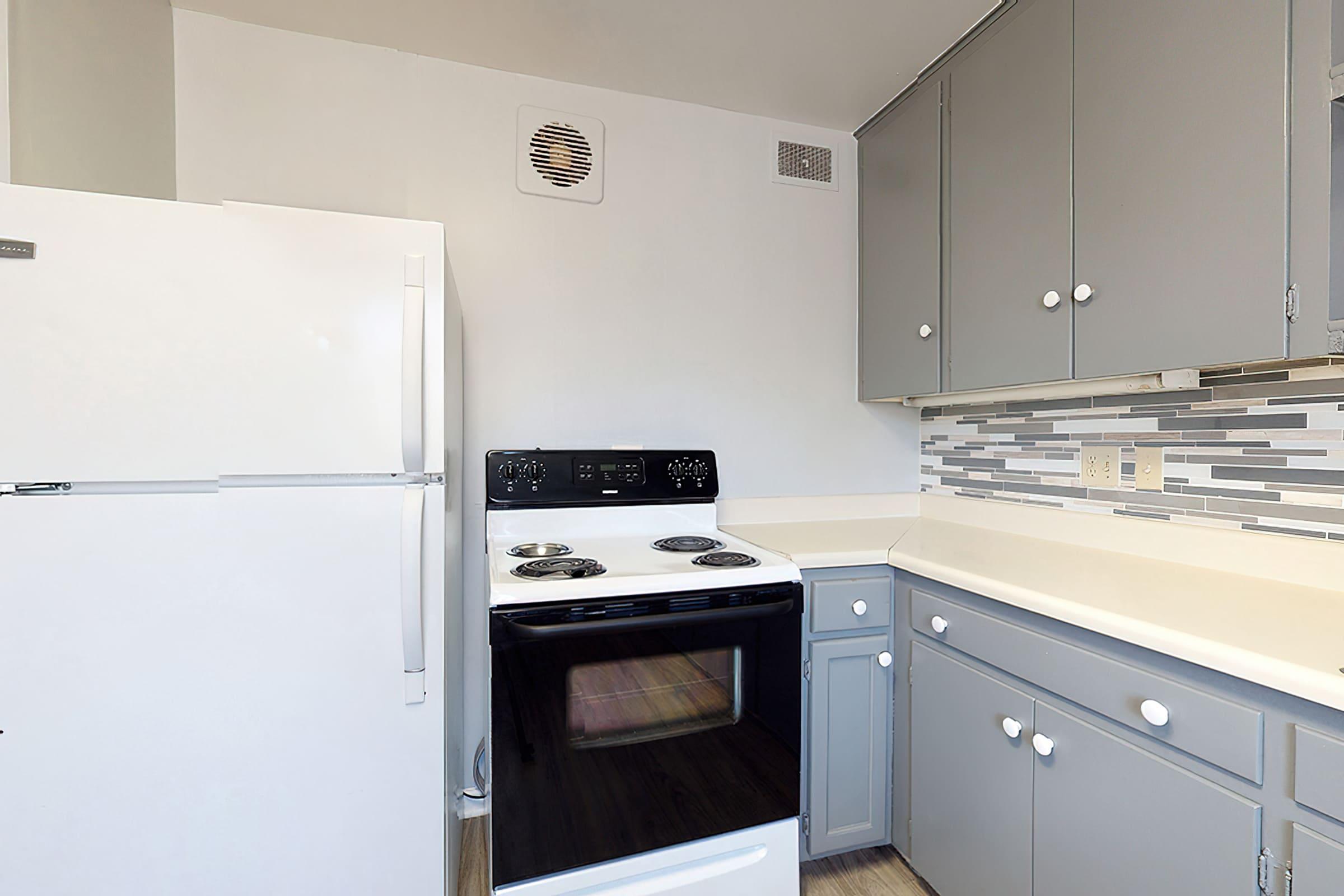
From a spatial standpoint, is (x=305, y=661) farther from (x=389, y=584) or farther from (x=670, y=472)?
(x=670, y=472)

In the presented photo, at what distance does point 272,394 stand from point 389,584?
0.44 meters

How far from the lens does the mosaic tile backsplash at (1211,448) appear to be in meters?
1.28

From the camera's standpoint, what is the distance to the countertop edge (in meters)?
0.85

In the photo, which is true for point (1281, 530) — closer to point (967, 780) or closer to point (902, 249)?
point (967, 780)

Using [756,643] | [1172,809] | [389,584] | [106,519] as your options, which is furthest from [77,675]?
[1172,809]

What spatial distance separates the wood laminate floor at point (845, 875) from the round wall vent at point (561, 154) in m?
2.09

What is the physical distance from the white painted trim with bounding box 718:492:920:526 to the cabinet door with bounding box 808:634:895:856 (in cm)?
63

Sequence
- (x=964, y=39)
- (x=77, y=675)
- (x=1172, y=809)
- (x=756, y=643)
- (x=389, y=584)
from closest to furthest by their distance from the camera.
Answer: (x=1172, y=809) < (x=77, y=675) < (x=389, y=584) < (x=756, y=643) < (x=964, y=39)

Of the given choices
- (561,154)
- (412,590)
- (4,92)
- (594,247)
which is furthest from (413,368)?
(561,154)

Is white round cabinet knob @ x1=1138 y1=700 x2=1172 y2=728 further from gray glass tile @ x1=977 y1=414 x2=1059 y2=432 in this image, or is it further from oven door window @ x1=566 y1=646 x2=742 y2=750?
gray glass tile @ x1=977 y1=414 x2=1059 y2=432

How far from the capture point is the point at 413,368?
1275 mm

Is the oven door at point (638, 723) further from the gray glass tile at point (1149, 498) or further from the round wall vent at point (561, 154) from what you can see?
the round wall vent at point (561, 154)

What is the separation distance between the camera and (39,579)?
112 centimetres

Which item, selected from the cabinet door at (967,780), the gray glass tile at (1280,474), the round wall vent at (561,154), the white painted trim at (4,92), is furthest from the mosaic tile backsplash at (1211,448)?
the white painted trim at (4,92)
